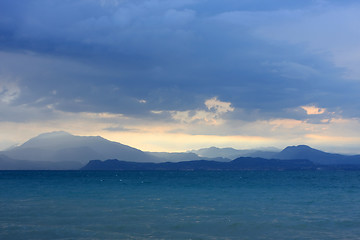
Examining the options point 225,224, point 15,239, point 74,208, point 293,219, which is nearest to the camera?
point 15,239

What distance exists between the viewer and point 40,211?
35188 mm

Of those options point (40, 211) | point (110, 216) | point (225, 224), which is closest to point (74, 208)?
point (40, 211)

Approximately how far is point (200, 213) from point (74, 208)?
13.9 metres

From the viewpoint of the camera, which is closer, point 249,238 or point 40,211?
point 249,238

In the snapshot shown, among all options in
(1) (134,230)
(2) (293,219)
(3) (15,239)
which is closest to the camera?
(3) (15,239)

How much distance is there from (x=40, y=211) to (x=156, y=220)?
12920 millimetres

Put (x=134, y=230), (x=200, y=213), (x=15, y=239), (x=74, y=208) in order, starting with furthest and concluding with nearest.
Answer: (x=74, y=208) → (x=200, y=213) → (x=134, y=230) → (x=15, y=239)

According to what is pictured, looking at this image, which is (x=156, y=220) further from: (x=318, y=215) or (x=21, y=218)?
(x=318, y=215)

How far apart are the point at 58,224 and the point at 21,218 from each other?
4.86 m

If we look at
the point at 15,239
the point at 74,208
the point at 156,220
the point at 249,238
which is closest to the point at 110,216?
the point at 156,220

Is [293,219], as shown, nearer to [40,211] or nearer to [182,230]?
[182,230]

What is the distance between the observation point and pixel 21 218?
31.0 meters

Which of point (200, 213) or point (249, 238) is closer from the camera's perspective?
point (249, 238)

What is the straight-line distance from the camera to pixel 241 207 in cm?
3941
